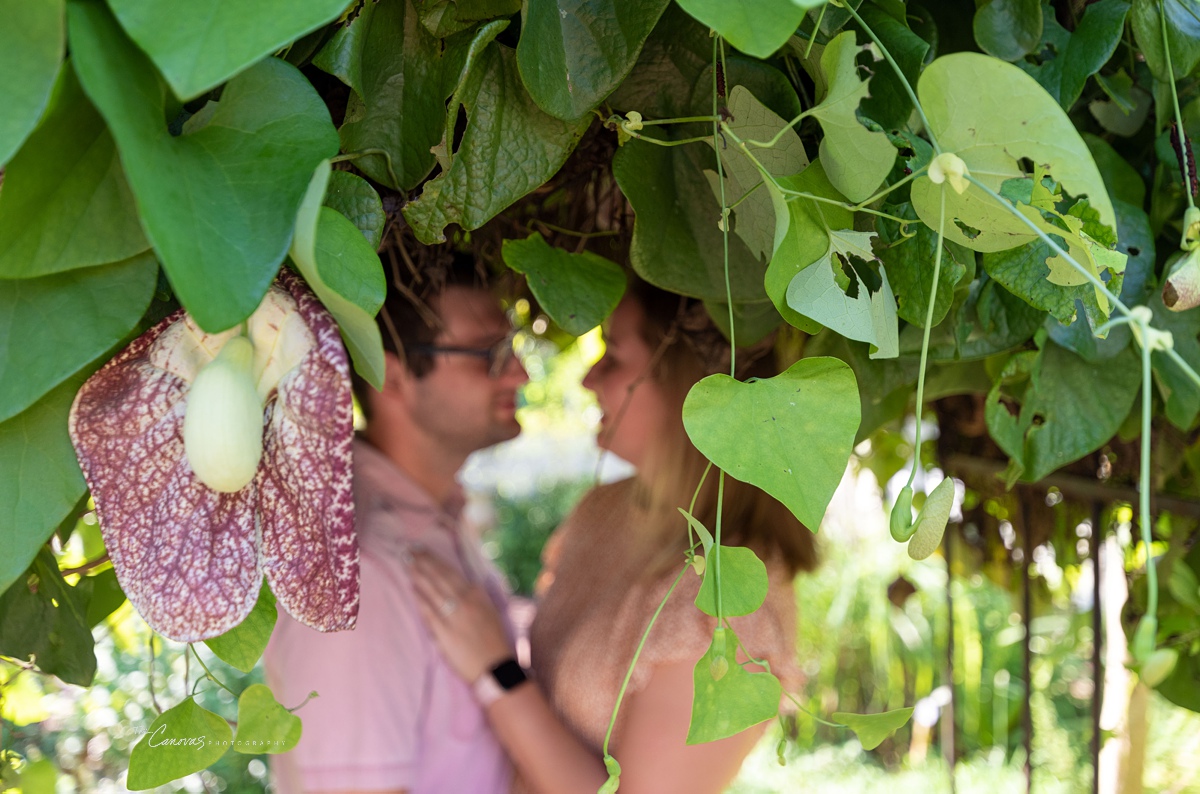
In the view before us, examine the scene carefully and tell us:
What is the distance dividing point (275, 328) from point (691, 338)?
1.73ft

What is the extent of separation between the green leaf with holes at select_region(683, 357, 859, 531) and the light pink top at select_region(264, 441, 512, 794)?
704mm

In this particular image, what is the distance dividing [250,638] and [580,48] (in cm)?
23

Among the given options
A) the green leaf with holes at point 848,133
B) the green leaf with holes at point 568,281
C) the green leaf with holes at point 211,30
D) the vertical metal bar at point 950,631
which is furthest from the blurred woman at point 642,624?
the green leaf with holes at point 211,30

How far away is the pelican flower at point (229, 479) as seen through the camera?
0.83 feet

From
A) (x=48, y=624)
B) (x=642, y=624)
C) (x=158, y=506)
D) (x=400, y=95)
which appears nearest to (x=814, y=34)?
(x=400, y=95)

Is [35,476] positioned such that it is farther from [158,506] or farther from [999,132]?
[999,132]

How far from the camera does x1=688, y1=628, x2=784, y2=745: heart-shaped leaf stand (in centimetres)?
32

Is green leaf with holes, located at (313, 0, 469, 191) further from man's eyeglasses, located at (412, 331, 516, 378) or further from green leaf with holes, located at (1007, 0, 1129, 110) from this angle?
man's eyeglasses, located at (412, 331, 516, 378)

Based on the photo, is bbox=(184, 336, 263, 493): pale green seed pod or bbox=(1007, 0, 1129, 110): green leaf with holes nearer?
bbox=(184, 336, 263, 493): pale green seed pod

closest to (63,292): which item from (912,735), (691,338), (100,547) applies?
(100,547)

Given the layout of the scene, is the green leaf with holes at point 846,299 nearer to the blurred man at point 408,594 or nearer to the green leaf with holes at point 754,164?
the green leaf with holes at point 754,164

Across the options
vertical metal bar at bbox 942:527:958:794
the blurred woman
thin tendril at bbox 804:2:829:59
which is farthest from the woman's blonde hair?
thin tendril at bbox 804:2:829:59

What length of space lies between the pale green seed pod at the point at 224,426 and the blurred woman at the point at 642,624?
564 millimetres

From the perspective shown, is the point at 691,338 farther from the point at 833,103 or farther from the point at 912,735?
the point at 912,735
